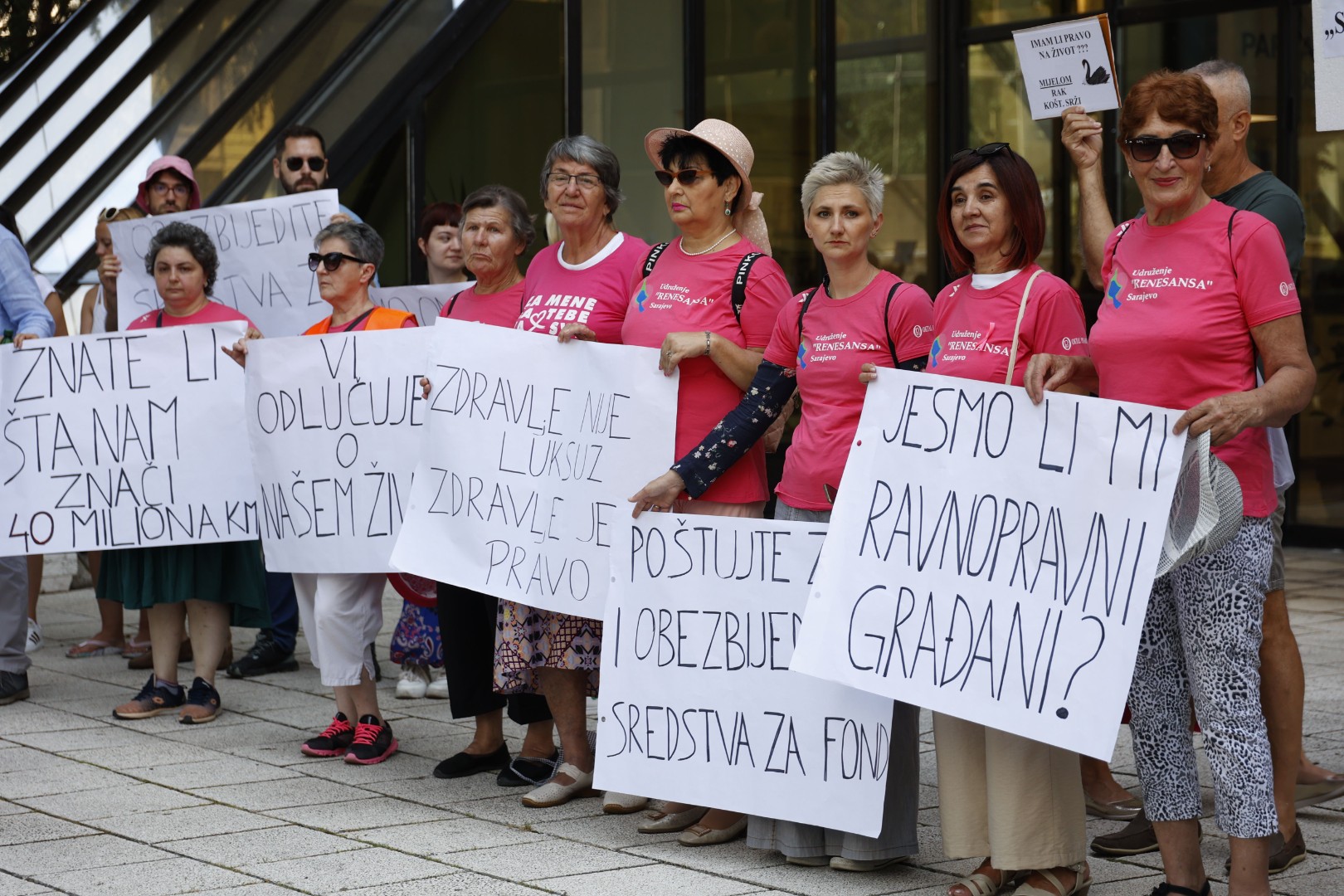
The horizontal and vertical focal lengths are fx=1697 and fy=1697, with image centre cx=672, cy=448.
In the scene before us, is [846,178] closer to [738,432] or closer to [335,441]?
[738,432]

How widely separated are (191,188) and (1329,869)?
5985mm

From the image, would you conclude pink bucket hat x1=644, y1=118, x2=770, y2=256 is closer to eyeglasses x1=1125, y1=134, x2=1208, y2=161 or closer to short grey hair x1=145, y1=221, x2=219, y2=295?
eyeglasses x1=1125, y1=134, x2=1208, y2=161

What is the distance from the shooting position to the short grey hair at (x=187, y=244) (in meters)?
6.57

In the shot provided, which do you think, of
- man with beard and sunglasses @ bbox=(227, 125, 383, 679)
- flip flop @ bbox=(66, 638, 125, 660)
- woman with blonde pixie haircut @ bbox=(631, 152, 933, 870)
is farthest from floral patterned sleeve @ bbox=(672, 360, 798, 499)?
flip flop @ bbox=(66, 638, 125, 660)

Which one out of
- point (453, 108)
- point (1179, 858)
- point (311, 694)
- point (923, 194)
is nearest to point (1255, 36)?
point (923, 194)

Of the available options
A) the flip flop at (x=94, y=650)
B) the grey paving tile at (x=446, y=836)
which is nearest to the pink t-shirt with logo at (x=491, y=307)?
the grey paving tile at (x=446, y=836)

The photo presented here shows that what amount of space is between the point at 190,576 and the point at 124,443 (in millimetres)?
574

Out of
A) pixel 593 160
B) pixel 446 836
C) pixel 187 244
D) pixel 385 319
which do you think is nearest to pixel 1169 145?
pixel 593 160

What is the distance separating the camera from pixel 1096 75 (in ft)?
15.5

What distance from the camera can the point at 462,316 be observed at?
5715 millimetres

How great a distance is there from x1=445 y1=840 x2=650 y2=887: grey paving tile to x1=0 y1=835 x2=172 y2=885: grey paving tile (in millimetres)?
846

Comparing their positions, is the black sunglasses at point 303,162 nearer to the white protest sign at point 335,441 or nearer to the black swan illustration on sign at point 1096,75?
the white protest sign at point 335,441

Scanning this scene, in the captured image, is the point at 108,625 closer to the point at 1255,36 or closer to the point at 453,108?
the point at 453,108

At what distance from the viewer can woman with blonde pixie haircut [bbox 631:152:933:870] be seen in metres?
4.41
